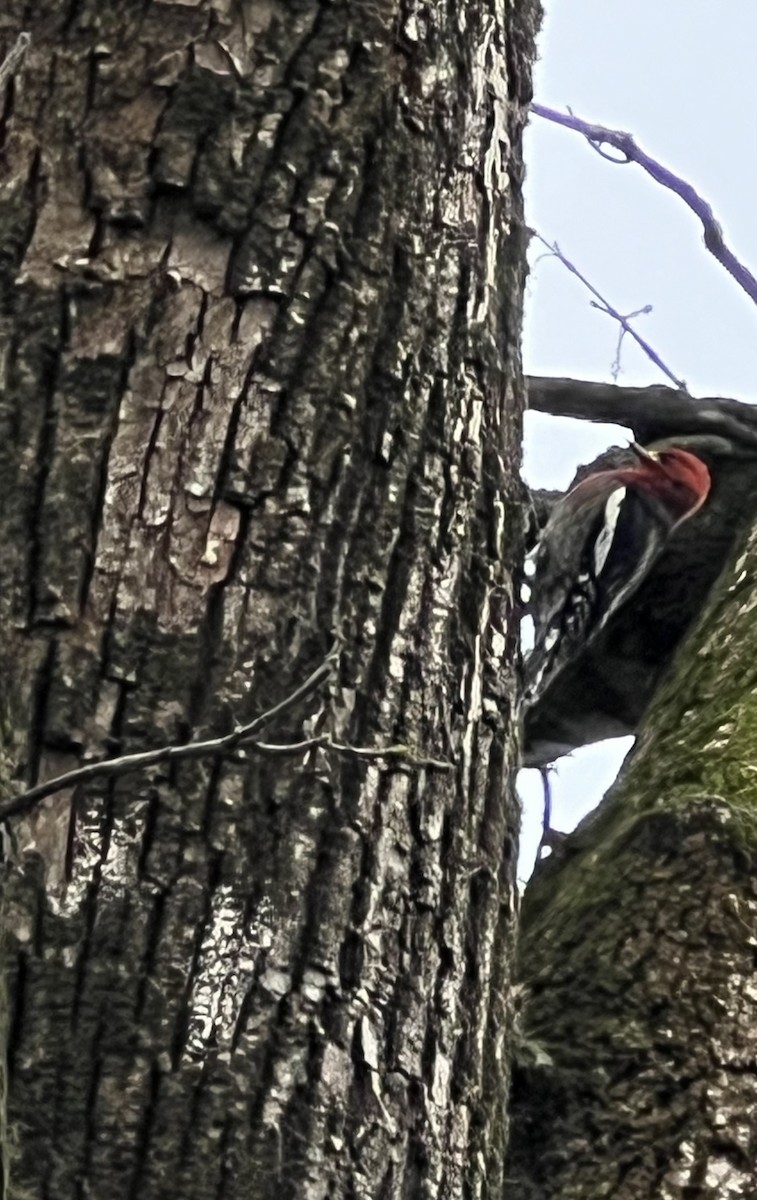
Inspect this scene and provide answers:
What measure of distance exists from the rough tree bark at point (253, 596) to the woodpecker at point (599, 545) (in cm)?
221

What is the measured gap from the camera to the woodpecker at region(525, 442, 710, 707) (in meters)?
3.90

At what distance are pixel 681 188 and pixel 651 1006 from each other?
8.06 ft

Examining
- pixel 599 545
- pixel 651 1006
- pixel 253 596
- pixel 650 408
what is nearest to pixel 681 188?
pixel 650 408

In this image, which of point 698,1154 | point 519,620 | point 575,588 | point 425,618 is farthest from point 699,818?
point 575,588

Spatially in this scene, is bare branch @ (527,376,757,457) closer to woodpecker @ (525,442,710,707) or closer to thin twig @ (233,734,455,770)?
woodpecker @ (525,442,710,707)

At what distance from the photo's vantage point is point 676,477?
4.20m

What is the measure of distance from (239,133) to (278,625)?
1.54 ft

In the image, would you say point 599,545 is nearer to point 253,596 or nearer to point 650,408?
point 650,408

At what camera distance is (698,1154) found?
6.77ft

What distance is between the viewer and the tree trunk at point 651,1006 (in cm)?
208

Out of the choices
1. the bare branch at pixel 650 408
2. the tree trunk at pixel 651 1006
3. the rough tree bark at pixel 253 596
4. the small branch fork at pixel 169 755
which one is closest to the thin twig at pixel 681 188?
the bare branch at pixel 650 408

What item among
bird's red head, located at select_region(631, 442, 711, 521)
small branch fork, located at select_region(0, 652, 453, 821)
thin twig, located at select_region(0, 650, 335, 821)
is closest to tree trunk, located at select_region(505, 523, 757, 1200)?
small branch fork, located at select_region(0, 652, 453, 821)

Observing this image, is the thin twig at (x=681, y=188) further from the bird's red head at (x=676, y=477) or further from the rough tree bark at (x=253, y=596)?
the rough tree bark at (x=253, y=596)

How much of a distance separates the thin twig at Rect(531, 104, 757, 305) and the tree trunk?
6.20ft
